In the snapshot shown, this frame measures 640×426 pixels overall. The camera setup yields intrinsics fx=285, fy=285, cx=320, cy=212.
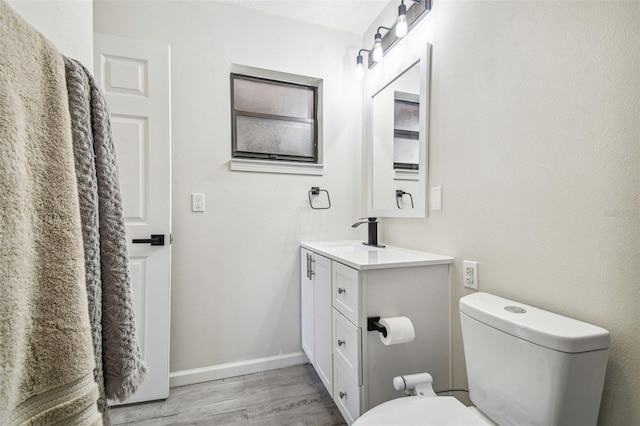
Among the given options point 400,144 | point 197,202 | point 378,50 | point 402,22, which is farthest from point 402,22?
point 197,202

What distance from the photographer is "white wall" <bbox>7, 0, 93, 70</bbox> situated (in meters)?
0.58

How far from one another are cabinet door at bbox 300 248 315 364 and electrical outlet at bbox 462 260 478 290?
2.86 ft

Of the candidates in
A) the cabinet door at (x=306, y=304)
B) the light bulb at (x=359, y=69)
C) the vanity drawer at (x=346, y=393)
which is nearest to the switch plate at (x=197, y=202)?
the cabinet door at (x=306, y=304)

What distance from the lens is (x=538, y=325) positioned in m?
0.78

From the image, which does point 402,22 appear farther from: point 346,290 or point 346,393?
point 346,393

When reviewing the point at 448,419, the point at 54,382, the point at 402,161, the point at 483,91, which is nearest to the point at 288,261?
the point at 402,161

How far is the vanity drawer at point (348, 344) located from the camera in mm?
1153

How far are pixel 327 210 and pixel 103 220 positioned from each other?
1.62m

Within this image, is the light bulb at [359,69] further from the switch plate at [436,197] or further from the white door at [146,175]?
the white door at [146,175]

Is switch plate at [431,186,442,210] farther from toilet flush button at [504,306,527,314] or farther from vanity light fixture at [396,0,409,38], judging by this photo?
vanity light fixture at [396,0,409,38]

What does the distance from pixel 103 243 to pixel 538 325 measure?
1.06 m

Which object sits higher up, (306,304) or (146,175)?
(146,175)

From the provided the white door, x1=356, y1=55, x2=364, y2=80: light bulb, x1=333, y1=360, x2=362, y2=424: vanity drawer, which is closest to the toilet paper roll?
x1=333, y1=360, x2=362, y2=424: vanity drawer

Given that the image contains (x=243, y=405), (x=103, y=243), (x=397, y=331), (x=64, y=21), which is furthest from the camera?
(x=243, y=405)
